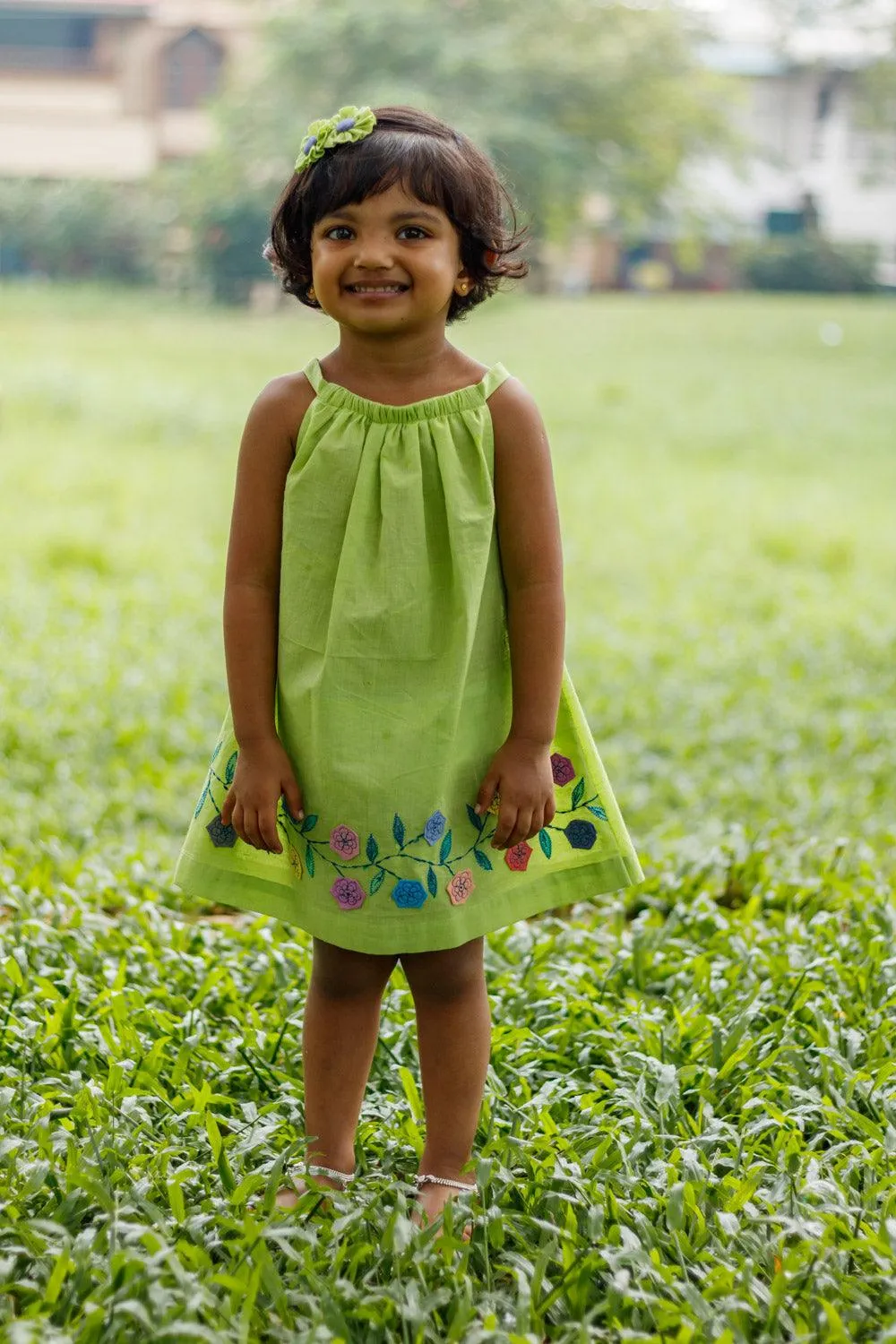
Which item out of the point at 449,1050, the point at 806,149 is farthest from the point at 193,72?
the point at 449,1050

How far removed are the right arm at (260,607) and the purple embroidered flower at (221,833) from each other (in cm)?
5

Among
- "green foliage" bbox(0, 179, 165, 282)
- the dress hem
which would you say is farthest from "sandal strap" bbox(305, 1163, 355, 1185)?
"green foliage" bbox(0, 179, 165, 282)

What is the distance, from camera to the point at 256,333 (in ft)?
30.6

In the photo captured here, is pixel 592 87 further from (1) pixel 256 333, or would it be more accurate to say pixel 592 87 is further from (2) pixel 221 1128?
(2) pixel 221 1128

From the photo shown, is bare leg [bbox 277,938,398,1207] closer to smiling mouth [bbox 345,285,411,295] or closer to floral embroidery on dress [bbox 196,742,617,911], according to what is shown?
floral embroidery on dress [bbox 196,742,617,911]

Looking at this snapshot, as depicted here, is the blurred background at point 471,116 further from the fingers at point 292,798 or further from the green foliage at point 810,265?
the fingers at point 292,798

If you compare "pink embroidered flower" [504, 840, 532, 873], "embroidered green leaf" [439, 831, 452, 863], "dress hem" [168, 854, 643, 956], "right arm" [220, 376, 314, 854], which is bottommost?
"dress hem" [168, 854, 643, 956]

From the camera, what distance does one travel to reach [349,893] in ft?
5.10

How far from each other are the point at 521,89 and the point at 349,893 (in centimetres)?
884

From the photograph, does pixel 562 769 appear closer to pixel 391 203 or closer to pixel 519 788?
pixel 519 788

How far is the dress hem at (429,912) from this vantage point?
154 centimetres

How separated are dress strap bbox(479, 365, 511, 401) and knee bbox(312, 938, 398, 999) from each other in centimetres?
57

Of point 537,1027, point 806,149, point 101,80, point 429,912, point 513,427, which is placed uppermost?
point 101,80

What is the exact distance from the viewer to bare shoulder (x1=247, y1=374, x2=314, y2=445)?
1.55m
